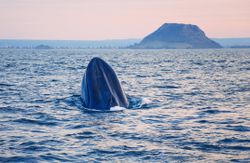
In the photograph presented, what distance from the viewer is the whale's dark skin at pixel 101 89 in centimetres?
1772

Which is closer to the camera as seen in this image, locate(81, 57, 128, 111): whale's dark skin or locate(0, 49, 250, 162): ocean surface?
locate(0, 49, 250, 162): ocean surface

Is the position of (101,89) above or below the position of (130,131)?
above

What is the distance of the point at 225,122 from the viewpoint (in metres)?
15.9

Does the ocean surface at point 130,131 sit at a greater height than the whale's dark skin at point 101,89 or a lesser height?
lesser

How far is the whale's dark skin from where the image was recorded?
698 inches

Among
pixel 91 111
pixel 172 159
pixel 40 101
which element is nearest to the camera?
pixel 172 159

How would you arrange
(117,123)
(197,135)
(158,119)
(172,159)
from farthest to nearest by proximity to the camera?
1. (158,119)
2. (117,123)
3. (197,135)
4. (172,159)

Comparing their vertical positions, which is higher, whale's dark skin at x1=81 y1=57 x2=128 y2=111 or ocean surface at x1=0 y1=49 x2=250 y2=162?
whale's dark skin at x1=81 y1=57 x2=128 y2=111

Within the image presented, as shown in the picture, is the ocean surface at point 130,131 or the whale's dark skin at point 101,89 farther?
the whale's dark skin at point 101,89

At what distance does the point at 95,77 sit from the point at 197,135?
21.1 feet

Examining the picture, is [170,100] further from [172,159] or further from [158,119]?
[172,159]

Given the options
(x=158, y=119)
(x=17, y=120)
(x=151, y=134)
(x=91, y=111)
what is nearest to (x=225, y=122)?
(x=158, y=119)

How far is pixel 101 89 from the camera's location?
57.9ft

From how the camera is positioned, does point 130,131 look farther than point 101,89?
No
